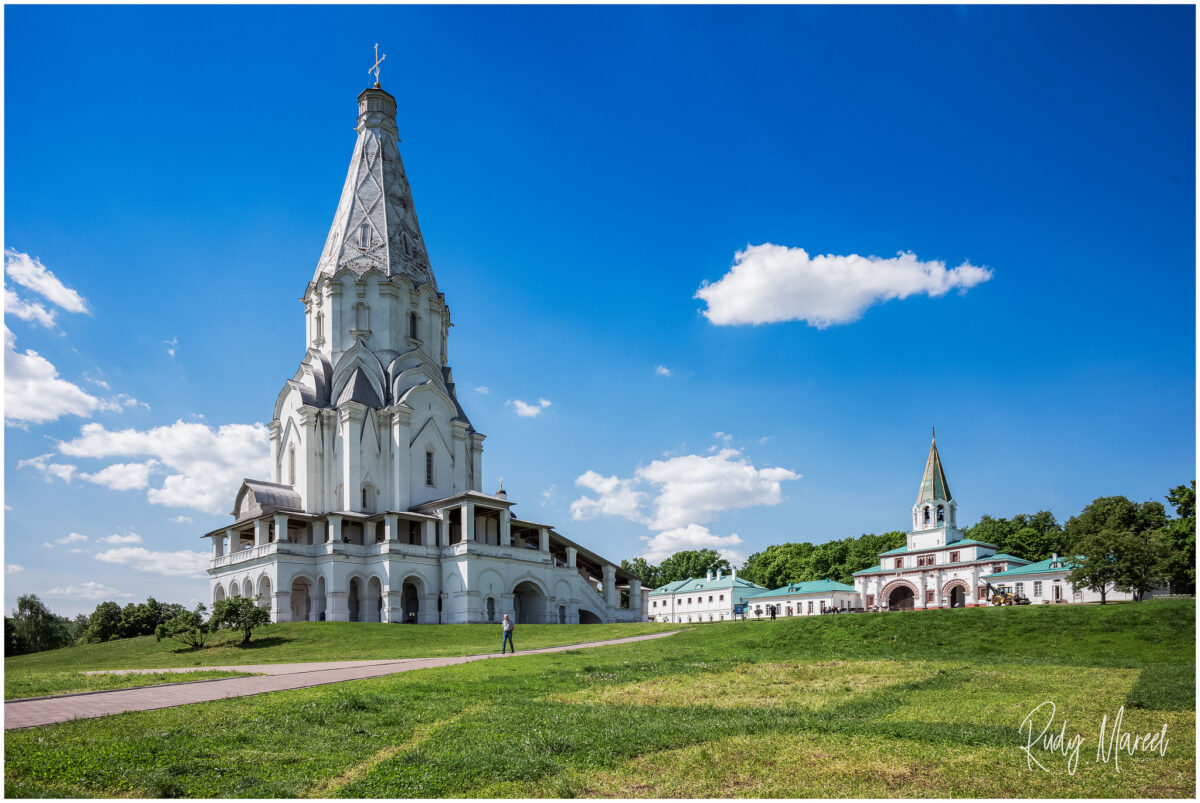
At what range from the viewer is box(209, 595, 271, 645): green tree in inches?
1356

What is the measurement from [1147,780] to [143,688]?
1596cm

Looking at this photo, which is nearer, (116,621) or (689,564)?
(116,621)

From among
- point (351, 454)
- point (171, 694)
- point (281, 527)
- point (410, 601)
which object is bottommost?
point (410, 601)

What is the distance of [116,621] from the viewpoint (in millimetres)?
47812

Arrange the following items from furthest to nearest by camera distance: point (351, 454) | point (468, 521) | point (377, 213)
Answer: point (377, 213) → point (351, 454) → point (468, 521)

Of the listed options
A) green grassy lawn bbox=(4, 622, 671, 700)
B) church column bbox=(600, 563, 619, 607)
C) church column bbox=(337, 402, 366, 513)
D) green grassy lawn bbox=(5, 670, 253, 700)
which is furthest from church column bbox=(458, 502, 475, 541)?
green grassy lawn bbox=(5, 670, 253, 700)

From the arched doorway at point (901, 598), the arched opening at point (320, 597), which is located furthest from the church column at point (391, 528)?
the arched doorway at point (901, 598)

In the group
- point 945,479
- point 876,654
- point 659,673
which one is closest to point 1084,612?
point 876,654

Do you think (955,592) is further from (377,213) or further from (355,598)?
(377,213)

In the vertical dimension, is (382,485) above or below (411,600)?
above

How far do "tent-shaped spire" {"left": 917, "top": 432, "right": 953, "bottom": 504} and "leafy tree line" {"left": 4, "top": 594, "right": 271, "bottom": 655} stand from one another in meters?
59.8

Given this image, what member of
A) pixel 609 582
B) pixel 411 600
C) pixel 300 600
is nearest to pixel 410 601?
pixel 411 600

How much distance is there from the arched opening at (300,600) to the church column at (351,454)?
16.2ft

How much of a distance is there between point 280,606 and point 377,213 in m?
27.1
